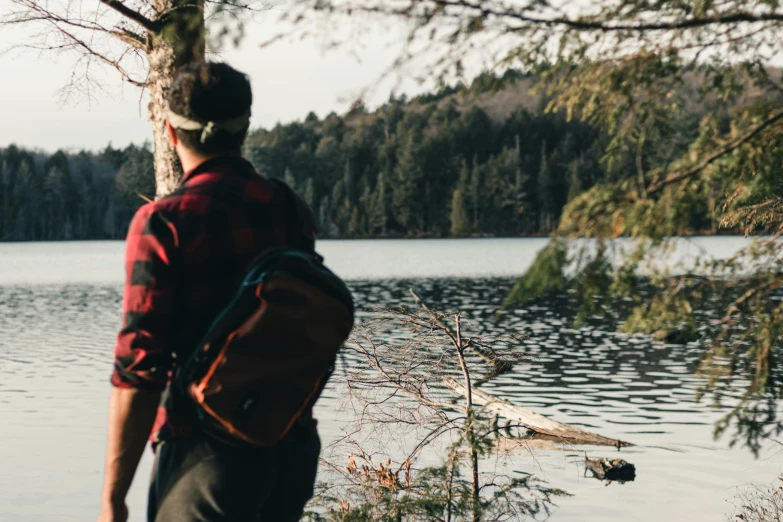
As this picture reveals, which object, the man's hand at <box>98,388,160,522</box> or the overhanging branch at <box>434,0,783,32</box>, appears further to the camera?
the overhanging branch at <box>434,0,783,32</box>

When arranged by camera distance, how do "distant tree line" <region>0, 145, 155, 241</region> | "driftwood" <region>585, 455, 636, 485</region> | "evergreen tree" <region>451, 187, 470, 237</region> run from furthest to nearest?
"distant tree line" <region>0, 145, 155, 241</region> < "evergreen tree" <region>451, 187, 470, 237</region> < "driftwood" <region>585, 455, 636, 485</region>

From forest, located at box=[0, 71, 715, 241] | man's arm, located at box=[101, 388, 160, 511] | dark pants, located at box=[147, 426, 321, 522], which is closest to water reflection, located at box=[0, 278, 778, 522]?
dark pants, located at box=[147, 426, 321, 522]

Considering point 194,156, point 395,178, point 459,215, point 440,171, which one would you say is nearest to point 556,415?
point 194,156

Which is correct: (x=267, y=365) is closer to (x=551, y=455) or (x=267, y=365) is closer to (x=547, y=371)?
(x=551, y=455)

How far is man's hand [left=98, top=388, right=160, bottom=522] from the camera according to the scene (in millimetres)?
2406

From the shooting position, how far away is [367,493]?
7543 millimetres

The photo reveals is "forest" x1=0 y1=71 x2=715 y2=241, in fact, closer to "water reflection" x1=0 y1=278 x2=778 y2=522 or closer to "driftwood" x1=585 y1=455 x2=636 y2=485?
"water reflection" x1=0 y1=278 x2=778 y2=522

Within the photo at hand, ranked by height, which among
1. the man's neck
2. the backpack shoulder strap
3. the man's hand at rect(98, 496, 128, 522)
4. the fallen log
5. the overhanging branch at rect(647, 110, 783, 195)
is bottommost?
the fallen log

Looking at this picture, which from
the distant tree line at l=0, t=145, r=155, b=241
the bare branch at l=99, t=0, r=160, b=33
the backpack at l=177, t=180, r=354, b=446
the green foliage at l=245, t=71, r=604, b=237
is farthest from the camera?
the distant tree line at l=0, t=145, r=155, b=241

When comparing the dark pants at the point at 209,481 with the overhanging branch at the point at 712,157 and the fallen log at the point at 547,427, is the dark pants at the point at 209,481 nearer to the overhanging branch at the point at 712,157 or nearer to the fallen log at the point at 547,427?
the overhanging branch at the point at 712,157

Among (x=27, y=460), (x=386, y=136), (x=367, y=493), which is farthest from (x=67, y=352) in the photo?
(x=386, y=136)

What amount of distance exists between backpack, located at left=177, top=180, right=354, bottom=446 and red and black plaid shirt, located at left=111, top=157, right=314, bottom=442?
59mm

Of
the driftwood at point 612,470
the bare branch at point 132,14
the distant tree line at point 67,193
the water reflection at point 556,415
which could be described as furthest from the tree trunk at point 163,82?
the distant tree line at point 67,193

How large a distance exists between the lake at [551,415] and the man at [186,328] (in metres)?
1.93
